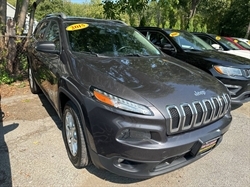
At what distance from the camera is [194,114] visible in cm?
204

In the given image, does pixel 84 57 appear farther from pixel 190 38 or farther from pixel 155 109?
pixel 190 38

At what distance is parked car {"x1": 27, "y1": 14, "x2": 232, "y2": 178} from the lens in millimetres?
1891

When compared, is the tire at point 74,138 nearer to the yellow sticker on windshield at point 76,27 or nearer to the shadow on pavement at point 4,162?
the shadow on pavement at point 4,162

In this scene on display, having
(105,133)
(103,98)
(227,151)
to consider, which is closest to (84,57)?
(103,98)

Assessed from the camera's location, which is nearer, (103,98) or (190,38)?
(103,98)

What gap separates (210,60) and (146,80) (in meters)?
2.61

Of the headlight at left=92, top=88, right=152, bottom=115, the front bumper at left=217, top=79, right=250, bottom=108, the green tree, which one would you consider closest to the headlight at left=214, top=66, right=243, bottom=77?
the front bumper at left=217, top=79, right=250, bottom=108

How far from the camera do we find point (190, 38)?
225 inches

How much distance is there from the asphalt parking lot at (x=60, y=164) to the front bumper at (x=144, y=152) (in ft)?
1.54

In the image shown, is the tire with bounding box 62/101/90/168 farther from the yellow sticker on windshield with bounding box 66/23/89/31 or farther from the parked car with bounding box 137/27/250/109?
the parked car with bounding box 137/27/250/109

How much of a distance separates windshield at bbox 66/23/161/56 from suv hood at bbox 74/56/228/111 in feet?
0.95

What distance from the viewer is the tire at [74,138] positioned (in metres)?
2.24

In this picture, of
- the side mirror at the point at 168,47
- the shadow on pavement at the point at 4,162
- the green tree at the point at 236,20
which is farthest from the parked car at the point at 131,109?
the green tree at the point at 236,20

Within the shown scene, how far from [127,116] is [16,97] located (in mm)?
3609
